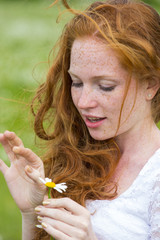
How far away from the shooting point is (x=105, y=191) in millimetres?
2312

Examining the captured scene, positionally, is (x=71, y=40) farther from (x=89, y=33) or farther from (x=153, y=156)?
(x=153, y=156)

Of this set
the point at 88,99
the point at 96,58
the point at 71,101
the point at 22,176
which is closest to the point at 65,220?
the point at 22,176

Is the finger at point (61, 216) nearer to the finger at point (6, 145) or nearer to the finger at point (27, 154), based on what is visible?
the finger at point (27, 154)

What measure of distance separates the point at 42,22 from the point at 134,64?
23.4ft

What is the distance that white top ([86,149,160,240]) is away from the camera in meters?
2.15

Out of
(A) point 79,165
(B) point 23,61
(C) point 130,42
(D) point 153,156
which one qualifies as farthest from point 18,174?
(B) point 23,61

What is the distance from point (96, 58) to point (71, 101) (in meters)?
0.47

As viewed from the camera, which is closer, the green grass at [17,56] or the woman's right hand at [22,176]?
the woman's right hand at [22,176]

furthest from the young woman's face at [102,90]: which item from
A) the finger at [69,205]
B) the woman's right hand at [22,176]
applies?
the finger at [69,205]

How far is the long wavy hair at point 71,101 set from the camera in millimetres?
2154

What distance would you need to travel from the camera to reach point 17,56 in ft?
25.7

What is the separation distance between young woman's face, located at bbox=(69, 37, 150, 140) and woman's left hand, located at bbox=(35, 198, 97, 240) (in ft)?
1.53

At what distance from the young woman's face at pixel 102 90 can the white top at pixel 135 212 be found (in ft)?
0.77

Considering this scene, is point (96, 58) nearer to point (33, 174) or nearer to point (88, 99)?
point (88, 99)
